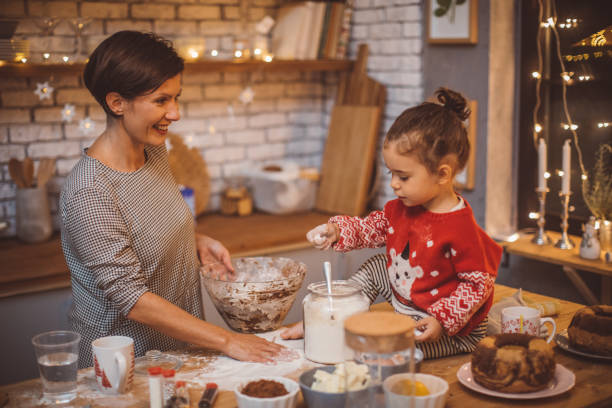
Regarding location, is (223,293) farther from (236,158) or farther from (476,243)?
(236,158)

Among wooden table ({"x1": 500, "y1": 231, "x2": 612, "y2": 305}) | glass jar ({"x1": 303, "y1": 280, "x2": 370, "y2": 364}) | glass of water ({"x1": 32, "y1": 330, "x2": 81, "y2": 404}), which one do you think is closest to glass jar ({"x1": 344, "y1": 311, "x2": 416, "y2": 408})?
glass jar ({"x1": 303, "y1": 280, "x2": 370, "y2": 364})

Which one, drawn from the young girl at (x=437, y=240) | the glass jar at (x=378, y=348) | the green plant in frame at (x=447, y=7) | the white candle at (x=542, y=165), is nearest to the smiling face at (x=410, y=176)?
the young girl at (x=437, y=240)

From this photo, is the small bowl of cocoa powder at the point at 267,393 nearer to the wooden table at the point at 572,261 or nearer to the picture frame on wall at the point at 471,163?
the wooden table at the point at 572,261

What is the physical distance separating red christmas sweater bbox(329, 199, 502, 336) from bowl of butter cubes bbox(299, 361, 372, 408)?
323 mm

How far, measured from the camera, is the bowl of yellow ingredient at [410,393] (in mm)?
1287

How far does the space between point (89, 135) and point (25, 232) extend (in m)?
0.56

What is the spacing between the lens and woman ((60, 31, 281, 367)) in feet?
5.37

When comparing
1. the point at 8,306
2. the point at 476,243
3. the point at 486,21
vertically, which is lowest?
the point at 8,306

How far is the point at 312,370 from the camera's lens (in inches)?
56.0

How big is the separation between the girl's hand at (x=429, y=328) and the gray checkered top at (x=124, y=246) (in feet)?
2.14

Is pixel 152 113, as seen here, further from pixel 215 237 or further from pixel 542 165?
pixel 542 165

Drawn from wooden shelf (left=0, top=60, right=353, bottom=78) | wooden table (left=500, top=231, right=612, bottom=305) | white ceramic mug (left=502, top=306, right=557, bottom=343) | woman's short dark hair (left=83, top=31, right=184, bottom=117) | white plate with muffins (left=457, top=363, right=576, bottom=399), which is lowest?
wooden table (left=500, top=231, right=612, bottom=305)

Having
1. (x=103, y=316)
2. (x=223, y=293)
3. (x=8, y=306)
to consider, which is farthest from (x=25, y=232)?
(x=223, y=293)

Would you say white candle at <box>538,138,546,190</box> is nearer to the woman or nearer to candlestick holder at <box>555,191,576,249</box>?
candlestick holder at <box>555,191,576,249</box>
